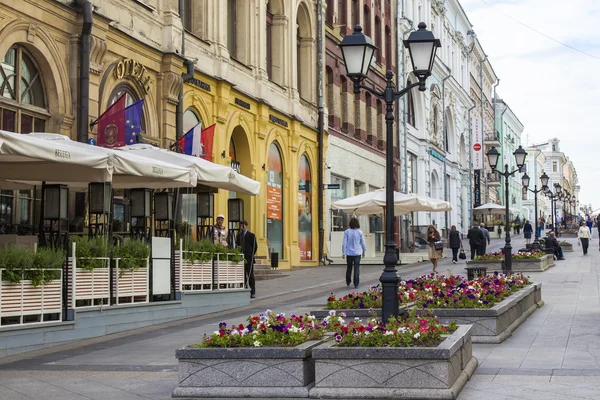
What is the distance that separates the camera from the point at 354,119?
3956 centimetres

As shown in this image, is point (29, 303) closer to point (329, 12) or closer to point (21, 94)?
point (21, 94)

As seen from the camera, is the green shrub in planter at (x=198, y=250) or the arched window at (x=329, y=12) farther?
the arched window at (x=329, y=12)

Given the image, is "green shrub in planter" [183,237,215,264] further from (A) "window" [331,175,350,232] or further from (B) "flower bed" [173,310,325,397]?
(A) "window" [331,175,350,232]

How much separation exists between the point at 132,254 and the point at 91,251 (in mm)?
1032

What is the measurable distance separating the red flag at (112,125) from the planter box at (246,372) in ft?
35.0

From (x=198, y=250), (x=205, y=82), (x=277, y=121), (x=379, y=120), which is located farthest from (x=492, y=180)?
(x=198, y=250)

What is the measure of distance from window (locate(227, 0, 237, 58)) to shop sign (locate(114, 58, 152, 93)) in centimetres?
650

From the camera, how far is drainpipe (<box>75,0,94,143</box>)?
17406 mm

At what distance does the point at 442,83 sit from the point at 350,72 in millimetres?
48598

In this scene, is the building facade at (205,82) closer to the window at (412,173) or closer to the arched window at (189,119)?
the arched window at (189,119)

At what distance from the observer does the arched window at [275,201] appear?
2895 centimetres

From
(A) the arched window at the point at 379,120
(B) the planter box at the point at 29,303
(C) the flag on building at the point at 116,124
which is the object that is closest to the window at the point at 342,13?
(A) the arched window at the point at 379,120

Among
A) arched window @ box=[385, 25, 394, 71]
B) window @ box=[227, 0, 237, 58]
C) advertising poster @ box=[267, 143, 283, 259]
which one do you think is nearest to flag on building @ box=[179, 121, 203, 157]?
window @ box=[227, 0, 237, 58]

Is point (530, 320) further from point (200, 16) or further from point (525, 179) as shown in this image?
point (525, 179)
